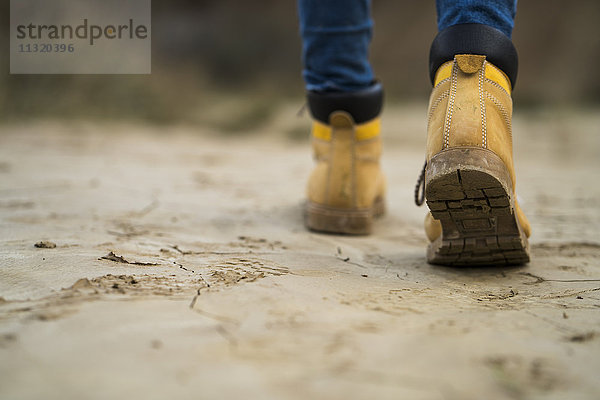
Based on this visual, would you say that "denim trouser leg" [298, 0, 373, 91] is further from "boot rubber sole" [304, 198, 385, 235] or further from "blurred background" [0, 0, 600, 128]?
"blurred background" [0, 0, 600, 128]

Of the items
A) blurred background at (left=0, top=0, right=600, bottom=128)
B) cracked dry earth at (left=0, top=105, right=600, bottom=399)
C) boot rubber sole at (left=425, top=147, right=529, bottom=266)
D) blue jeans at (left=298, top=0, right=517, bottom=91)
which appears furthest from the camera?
blurred background at (left=0, top=0, right=600, bottom=128)

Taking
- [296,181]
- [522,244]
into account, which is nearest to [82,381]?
[522,244]

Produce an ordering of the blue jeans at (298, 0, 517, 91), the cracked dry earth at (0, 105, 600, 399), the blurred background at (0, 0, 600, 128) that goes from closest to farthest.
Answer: the cracked dry earth at (0, 105, 600, 399)
the blue jeans at (298, 0, 517, 91)
the blurred background at (0, 0, 600, 128)

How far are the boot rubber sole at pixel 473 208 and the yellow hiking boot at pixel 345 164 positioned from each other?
1.36 feet

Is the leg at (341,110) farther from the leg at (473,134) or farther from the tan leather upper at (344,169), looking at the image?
the leg at (473,134)

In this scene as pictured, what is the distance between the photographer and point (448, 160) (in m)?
1.06

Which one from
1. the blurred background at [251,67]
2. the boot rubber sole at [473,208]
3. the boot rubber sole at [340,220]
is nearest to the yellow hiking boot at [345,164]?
the boot rubber sole at [340,220]

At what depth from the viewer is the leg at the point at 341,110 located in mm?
1573

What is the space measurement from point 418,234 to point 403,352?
1001 mm

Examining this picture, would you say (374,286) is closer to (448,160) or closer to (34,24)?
(448,160)

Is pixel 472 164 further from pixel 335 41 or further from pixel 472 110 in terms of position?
pixel 335 41

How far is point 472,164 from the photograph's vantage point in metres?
1.03

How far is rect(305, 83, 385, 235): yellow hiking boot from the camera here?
164cm

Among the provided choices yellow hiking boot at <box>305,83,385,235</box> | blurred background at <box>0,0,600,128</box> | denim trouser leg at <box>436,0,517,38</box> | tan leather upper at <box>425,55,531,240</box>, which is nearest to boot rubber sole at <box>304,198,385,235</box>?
yellow hiking boot at <box>305,83,385,235</box>
